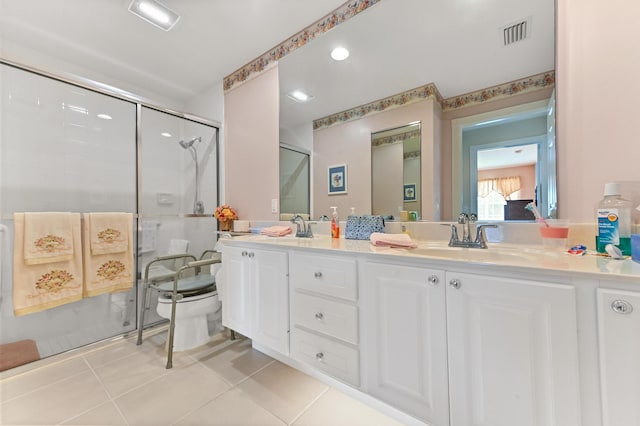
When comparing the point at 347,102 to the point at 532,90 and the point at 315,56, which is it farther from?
the point at 532,90

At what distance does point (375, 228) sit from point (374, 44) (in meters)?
1.15

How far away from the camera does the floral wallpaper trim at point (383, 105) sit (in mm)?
1421

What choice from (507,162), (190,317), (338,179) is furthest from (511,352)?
→ (190,317)

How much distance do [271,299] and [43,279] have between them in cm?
150

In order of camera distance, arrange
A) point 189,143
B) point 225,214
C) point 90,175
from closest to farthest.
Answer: point 90,175, point 225,214, point 189,143

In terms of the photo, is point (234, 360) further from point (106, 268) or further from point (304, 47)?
point (304, 47)

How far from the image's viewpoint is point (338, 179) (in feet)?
5.81

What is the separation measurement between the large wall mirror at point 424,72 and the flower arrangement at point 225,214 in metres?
0.89

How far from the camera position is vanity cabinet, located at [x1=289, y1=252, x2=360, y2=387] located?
106 cm

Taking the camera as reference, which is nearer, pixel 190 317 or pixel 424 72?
pixel 424 72

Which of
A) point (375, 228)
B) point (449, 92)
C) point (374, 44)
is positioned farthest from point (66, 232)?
point (449, 92)

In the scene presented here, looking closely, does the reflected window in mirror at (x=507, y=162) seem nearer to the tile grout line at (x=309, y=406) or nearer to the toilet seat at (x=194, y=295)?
the tile grout line at (x=309, y=406)

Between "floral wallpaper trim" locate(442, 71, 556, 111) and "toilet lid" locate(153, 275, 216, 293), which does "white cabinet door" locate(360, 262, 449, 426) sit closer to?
"floral wallpaper trim" locate(442, 71, 556, 111)

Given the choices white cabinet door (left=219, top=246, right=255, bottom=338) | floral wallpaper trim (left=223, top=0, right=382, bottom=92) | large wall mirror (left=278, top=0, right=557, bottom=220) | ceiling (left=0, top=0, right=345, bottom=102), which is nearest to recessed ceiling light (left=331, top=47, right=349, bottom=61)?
large wall mirror (left=278, top=0, right=557, bottom=220)
